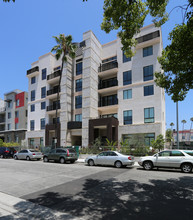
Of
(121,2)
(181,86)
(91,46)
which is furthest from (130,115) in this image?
(121,2)

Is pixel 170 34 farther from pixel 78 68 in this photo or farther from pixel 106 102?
pixel 78 68

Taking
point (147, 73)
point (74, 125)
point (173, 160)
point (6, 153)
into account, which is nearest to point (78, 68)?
point (74, 125)

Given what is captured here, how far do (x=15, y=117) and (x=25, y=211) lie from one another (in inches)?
1733

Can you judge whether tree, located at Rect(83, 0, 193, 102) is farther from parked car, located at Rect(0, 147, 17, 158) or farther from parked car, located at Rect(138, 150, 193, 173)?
parked car, located at Rect(0, 147, 17, 158)

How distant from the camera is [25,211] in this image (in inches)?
201

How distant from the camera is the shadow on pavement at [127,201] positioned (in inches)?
192

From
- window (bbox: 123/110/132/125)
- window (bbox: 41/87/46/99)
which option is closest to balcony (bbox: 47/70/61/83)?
window (bbox: 41/87/46/99)

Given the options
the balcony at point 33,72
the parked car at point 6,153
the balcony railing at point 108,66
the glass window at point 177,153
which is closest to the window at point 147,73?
the balcony railing at point 108,66

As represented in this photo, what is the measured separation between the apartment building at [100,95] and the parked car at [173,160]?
36.5 feet

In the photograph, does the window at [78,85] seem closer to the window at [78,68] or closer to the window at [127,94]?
the window at [78,68]

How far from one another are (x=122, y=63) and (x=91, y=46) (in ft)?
21.1

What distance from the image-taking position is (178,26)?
970cm

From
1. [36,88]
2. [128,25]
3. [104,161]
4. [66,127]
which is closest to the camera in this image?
[128,25]

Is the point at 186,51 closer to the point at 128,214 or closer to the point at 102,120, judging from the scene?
the point at 128,214
